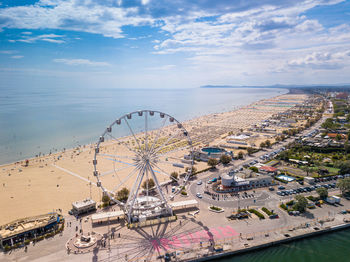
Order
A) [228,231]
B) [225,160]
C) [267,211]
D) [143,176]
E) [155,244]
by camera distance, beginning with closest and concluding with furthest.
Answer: [155,244] < [228,231] < [267,211] < [143,176] < [225,160]

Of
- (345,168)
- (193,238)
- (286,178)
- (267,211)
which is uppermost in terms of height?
(345,168)

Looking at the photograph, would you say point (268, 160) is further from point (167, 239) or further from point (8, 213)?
point (8, 213)

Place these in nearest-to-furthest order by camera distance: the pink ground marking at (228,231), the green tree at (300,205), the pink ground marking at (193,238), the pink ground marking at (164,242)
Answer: the pink ground marking at (164,242)
the pink ground marking at (193,238)
the pink ground marking at (228,231)
the green tree at (300,205)

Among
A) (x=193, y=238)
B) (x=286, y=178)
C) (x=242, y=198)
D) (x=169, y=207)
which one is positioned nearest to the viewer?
(x=193, y=238)

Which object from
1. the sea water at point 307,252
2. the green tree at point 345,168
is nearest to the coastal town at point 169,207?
the green tree at point 345,168

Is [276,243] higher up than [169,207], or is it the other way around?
[169,207]

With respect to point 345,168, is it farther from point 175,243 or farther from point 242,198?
point 175,243

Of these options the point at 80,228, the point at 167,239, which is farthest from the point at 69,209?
the point at 167,239

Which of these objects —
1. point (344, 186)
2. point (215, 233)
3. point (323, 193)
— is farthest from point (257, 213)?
point (344, 186)

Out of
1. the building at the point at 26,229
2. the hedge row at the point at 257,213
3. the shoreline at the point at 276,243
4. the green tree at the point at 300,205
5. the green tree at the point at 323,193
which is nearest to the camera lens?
the shoreline at the point at 276,243

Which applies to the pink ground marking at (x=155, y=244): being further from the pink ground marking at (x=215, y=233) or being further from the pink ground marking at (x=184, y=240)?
the pink ground marking at (x=215, y=233)
